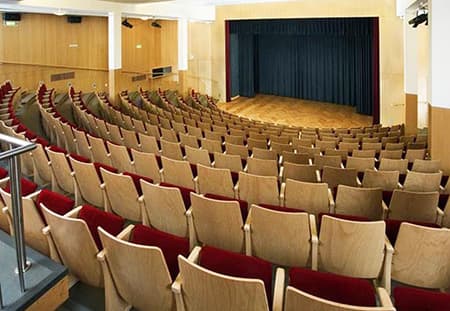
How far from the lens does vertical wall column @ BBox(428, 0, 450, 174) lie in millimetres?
5195

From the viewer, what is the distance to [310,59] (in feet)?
57.1

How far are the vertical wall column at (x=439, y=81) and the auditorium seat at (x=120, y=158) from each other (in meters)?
3.79

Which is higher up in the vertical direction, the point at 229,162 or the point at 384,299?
the point at 229,162

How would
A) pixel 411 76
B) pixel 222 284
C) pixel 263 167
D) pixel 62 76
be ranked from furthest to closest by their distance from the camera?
pixel 62 76
pixel 411 76
pixel 263 167
pixel 222 284

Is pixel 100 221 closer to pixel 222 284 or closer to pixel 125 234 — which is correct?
pixel 125 234

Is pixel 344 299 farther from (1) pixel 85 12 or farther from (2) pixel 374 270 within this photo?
(1) pixel 85 12

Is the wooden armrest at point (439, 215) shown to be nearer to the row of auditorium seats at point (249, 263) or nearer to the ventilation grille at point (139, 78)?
the row of auditorium seats at point (249, 263)

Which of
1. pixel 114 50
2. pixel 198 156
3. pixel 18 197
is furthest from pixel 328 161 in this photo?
pixel 114 50

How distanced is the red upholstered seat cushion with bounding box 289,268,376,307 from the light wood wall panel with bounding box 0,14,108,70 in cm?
1334

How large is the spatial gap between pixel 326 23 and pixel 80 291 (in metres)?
13.5

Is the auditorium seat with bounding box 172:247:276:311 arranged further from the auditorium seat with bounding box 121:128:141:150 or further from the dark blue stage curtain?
the dark blue stage curtain

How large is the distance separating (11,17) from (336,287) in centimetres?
1509

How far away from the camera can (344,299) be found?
1.97 metres

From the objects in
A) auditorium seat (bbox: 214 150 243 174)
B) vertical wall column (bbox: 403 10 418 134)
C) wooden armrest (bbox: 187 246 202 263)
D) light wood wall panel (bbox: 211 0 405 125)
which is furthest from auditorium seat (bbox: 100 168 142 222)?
light wood wall panel (bbox: 211 0 405 125)
